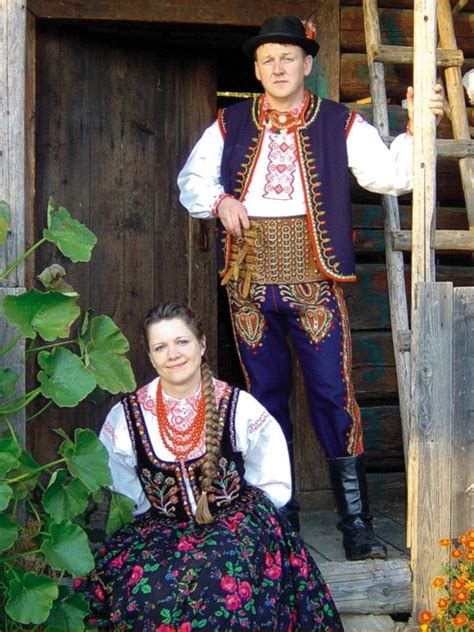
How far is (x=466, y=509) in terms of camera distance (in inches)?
154

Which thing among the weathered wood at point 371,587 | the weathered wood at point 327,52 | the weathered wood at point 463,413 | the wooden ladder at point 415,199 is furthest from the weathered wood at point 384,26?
the weathered wood at point 371,587

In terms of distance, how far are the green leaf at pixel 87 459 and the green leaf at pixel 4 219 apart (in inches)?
24.5

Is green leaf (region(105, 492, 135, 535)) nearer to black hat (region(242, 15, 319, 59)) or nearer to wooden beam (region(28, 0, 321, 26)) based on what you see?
black hat (region(242, 15, 319, 59))

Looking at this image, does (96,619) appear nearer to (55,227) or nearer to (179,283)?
(55,227)

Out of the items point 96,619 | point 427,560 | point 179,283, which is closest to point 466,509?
point 427,560

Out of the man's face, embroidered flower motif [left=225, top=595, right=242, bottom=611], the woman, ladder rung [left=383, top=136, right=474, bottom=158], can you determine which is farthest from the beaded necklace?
ladder rung [left=383, top=136, right=474, bottom=158]

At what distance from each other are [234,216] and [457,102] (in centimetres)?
122

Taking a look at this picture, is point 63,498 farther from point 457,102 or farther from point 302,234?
point 457,102

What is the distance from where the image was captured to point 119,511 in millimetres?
3574

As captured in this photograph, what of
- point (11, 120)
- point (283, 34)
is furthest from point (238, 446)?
point (283, 34)

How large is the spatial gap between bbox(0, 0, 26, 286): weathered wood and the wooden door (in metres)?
1.45

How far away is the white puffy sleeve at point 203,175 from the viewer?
13.7 feet

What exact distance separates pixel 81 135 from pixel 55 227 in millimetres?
1915

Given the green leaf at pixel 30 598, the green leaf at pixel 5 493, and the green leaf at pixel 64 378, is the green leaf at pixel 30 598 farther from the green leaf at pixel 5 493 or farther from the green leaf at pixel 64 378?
the green leaf at pixel 64 378
